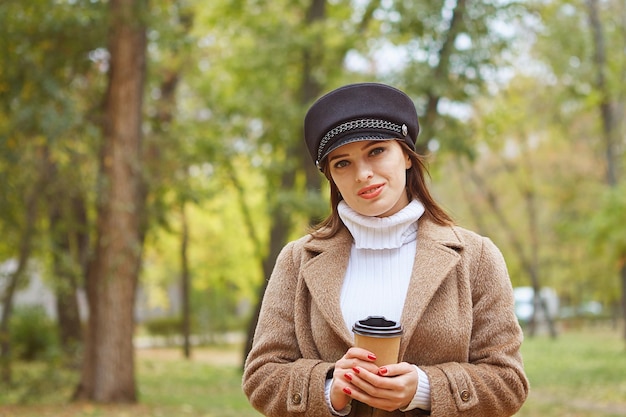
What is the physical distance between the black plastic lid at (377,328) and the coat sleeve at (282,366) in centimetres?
24

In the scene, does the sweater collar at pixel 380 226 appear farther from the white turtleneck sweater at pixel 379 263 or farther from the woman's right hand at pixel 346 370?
the woman's right hand at pixel 346 370

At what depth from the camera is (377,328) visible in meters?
2.34

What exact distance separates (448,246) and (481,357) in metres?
0.36

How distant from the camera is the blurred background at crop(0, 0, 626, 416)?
1180 centimetres

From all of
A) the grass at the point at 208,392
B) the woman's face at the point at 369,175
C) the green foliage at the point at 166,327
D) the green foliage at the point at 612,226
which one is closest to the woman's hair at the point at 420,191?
the woman's face at the point at 369,175

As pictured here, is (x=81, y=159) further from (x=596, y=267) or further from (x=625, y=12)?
(x=596, y=267)

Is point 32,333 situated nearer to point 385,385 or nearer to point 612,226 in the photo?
point 612,226

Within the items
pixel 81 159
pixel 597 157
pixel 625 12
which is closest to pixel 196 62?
pixel 81 159

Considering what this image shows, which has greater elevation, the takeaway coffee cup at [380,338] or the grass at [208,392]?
the takeaway coffee cup at [380,338]

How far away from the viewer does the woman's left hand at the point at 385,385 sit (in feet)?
7.74

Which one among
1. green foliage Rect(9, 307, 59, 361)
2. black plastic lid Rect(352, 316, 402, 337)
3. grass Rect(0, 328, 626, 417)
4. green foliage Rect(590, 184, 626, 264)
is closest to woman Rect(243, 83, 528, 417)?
black plastic lid Rect(352, 316, 402, 337)

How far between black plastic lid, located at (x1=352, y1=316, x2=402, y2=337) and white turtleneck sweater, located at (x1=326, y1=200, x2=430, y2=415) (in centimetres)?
24

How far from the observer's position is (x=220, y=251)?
31219 mm

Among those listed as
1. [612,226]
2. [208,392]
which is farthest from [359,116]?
[612,226]
